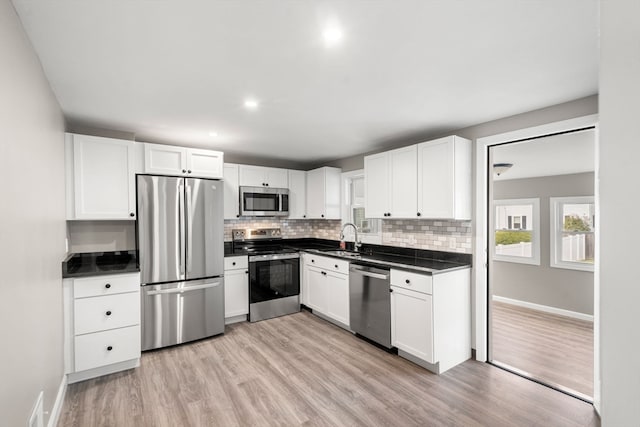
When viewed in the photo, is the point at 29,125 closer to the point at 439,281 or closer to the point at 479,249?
the point at 439,281

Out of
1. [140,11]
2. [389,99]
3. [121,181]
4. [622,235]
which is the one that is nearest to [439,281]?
[389,99]

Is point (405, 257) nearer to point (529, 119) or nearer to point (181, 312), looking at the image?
point (529, 119)

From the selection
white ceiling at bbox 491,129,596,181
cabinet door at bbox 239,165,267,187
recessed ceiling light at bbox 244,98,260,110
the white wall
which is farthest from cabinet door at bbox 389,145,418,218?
the white wall

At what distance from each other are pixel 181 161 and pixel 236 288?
171 cm

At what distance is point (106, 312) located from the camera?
2.71 m

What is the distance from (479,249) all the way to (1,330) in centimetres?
338

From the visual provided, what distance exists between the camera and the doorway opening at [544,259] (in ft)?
9.86

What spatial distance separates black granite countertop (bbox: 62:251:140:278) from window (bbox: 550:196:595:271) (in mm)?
5462

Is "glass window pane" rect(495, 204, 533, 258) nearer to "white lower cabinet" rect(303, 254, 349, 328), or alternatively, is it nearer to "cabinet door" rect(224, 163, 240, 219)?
"white lower cabinet" rect(303, 254, 349, 328)

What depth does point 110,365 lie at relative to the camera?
9.02 feet

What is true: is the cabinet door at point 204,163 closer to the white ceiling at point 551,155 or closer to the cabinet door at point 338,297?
the cabinet door at point 338,297

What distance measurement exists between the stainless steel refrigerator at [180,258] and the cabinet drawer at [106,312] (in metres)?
0.32

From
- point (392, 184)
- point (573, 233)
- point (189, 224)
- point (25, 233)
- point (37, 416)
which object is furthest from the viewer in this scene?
point (573, 233)

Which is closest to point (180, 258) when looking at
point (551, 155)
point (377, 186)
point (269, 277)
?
point (269, 277)
